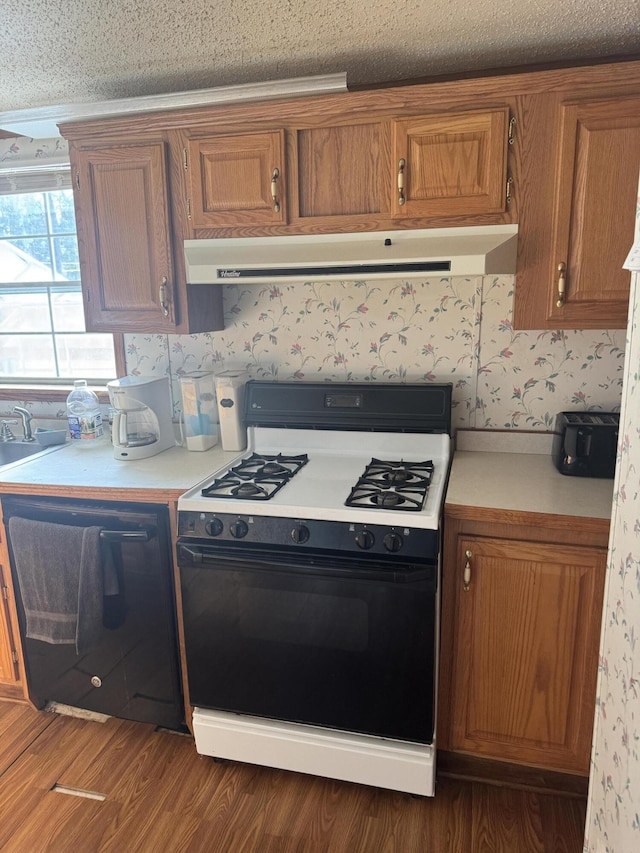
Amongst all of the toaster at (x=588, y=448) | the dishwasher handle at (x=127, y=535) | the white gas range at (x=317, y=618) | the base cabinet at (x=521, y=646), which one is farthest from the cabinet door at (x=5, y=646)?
the toaster at (x=588, y=448)

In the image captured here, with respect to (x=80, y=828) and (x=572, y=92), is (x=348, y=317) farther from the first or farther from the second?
(x=80, y=828)

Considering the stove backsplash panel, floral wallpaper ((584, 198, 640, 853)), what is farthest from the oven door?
the stove backsplash panel

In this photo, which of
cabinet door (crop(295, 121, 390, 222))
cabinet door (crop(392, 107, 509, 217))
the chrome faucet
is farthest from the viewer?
the chrome faucet

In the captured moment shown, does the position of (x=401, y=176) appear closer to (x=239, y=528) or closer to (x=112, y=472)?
(x=239, y=528)

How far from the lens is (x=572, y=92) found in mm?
1754

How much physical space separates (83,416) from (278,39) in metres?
1.63

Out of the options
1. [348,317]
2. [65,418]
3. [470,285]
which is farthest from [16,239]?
[470,285]

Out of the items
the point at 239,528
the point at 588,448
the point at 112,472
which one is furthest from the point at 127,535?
the point at 588,448

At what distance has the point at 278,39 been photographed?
1796 millimetres

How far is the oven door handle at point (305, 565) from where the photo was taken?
5.65 ft

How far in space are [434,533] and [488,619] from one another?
0.37m

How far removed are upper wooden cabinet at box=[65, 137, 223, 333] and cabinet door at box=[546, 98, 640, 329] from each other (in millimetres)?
1292

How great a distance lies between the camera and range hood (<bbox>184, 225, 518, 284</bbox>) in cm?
183

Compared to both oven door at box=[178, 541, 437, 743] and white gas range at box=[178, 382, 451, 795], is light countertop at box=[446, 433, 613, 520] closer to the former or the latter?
white gas range at box=[178, 382, 451, 795]
